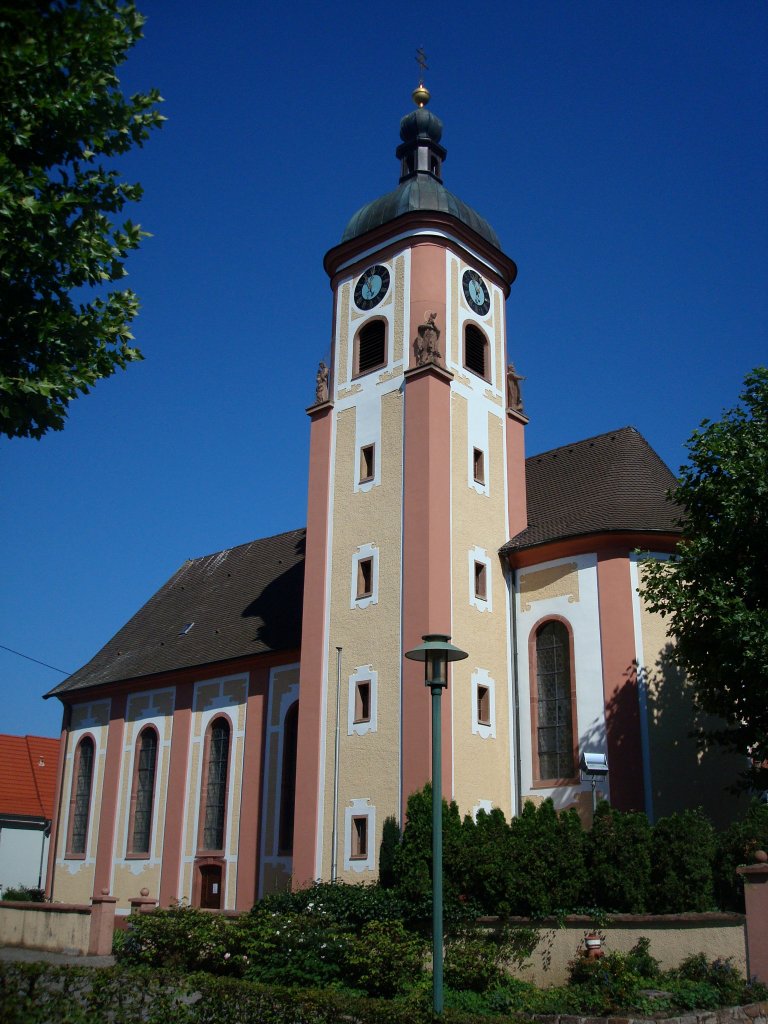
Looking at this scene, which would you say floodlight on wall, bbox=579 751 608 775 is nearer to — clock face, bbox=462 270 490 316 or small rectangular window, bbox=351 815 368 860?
small rectangular window, bbox=351 815 368 860

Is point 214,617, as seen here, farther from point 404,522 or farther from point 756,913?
point 756,913

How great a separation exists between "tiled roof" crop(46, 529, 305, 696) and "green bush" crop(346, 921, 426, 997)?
12.7 meters

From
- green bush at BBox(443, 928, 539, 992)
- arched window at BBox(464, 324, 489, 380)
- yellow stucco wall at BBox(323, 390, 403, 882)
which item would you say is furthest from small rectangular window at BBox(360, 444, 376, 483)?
green bush at BBox(443, 928, 539, 992)

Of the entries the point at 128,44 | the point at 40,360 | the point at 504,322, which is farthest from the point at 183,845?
the point at 128,44

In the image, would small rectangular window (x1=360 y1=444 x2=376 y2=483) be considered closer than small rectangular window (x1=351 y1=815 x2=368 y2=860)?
No

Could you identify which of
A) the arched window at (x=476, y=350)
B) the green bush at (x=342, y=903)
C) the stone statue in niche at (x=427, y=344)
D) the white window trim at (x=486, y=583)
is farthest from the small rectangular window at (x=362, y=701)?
the arched window at (x=476, y=350)

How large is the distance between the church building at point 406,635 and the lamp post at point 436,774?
938 cm

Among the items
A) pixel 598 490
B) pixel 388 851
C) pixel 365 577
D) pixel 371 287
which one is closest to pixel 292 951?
pixel 388 851

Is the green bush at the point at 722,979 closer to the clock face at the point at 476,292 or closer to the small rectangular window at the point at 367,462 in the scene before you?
the small rectangular window at the point at 367,462

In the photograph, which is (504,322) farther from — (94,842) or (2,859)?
(2,859)

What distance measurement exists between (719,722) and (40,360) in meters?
17.8

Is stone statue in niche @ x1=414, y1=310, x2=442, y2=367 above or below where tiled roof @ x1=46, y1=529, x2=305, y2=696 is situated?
above

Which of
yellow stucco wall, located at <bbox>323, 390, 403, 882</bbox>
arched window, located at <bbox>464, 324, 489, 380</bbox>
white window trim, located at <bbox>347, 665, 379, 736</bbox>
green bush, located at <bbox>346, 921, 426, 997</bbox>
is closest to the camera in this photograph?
green bush, located at <bbox>346, 921, 426, 997</bbox>

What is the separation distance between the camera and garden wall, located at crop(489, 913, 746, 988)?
54.2 ft
